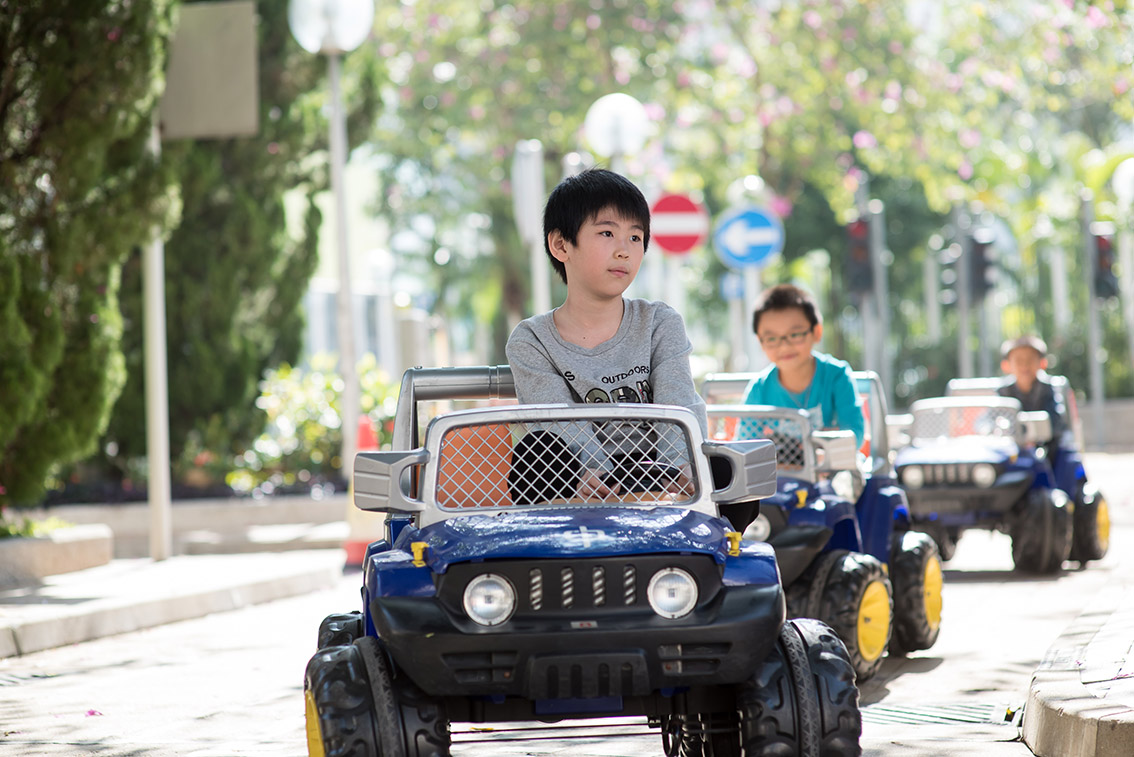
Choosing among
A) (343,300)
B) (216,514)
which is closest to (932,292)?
(216,514)

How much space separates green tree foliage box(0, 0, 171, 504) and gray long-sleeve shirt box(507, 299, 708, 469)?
27.1 ft

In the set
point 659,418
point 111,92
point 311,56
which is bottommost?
point 659,418

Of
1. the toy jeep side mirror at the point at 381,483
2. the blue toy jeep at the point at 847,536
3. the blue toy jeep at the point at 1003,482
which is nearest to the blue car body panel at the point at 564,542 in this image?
the toy jeep side mirror at the point at 381,483

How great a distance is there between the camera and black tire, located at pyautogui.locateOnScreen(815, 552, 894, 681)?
6785 millimetres

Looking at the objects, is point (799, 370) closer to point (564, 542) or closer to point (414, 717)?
point (564, 542)

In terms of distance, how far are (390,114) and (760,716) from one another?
26.9m

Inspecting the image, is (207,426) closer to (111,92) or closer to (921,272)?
(111,92)

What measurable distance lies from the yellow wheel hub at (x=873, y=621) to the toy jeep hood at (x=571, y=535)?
2543 millimetres

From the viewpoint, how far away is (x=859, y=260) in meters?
24.2

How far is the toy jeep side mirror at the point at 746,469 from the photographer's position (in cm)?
461

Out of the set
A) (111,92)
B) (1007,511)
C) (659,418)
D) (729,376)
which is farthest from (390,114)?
(659,418)

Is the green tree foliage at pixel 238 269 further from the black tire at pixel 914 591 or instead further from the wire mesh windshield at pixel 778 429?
the black tire at pixel 914 591

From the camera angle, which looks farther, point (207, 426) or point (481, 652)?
point (207, 426)

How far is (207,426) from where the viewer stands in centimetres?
1908
